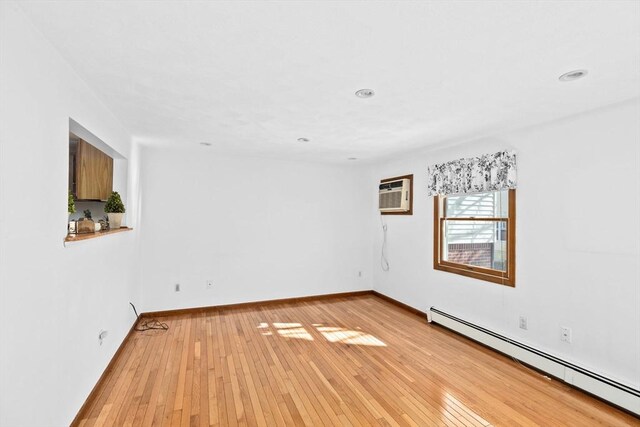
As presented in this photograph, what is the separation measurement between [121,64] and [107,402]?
7.86ft

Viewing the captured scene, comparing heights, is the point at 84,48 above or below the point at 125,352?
above

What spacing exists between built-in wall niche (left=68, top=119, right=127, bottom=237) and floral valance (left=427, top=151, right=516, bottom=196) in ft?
11.9

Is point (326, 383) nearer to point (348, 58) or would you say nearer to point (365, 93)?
point (365, 93)

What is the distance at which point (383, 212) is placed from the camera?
5238mm

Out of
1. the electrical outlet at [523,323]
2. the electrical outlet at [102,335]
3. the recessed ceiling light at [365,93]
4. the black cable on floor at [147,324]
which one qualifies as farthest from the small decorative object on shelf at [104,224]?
the electrical outlet at [523,323]

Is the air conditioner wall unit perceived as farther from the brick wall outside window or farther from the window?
the brick wall outside window

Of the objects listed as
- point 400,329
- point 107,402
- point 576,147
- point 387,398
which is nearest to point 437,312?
point 400,329

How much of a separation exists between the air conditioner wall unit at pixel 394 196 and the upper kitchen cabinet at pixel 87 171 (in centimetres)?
372

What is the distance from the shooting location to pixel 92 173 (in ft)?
8.93

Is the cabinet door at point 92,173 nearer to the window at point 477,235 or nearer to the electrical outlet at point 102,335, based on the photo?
the electrical outlet at point 102,335

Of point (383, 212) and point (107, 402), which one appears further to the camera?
point (383, 212)

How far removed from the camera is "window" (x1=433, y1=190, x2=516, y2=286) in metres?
3.24

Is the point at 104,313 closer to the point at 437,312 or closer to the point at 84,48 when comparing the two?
the point at 84,48

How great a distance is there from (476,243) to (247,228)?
10.5ft
